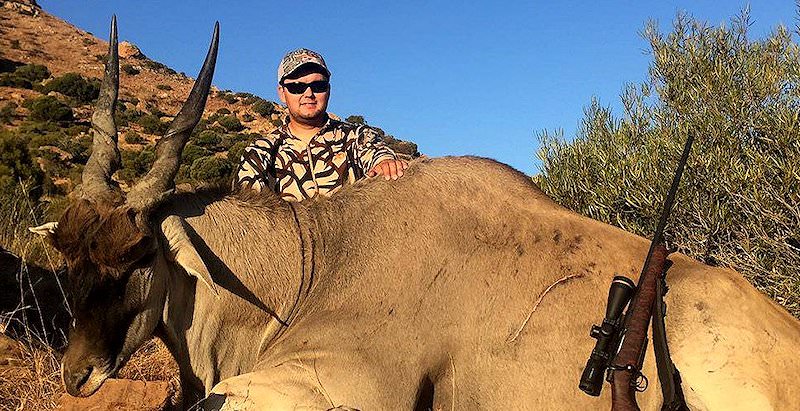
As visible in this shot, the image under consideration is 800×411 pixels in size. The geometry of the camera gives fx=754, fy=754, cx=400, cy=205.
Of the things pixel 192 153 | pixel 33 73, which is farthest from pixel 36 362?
pixel 33 73

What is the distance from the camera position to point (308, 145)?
618 centimetres

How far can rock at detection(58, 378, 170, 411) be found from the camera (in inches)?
182

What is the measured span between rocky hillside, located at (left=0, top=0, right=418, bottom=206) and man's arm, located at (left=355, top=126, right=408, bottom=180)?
42.0 ft

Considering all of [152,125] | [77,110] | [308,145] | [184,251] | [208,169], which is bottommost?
[184,251]

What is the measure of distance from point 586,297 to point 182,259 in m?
2.19

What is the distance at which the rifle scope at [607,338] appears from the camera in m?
3.80

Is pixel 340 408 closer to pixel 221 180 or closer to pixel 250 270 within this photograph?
pixel 250 270

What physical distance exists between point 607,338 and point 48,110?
36138mm

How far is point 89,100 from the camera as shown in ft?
138

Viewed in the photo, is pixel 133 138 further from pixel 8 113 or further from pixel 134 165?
pixel 134 165

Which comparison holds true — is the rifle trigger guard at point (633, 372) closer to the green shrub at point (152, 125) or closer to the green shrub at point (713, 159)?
the green shrub at point (713, 159)

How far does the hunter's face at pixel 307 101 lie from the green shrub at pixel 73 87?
38447mm

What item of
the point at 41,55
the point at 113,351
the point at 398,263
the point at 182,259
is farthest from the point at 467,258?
the point at 41,55

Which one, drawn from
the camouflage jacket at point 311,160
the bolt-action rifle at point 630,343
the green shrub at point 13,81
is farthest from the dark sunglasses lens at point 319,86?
the green shrub at point 13,81
